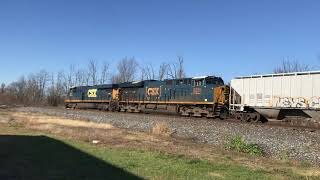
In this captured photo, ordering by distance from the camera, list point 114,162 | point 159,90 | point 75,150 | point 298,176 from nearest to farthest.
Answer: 1. point 298,176
2. point 114,162
3. point 75,150
4. point 159,90

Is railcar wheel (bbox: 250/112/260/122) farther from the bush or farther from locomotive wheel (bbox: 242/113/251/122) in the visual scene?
the bush

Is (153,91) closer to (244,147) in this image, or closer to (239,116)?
(239,116)

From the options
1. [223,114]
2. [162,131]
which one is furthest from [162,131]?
[223,114]

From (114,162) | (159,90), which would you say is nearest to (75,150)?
(114,162)

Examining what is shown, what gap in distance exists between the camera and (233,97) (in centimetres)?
3159

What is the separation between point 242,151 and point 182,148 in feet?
6.32

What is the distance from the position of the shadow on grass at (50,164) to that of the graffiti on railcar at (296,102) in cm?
1619

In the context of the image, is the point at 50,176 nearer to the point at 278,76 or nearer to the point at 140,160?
the point at 140,160

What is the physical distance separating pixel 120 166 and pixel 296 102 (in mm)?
18685

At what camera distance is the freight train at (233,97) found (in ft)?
86.3

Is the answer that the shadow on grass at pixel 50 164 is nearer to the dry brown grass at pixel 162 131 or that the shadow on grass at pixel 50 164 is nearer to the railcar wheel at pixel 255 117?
the dry brown grass at pixel 162 131

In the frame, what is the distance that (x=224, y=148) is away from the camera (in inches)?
597

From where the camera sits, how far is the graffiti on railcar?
25.5 meters

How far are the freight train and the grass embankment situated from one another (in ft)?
47.7
